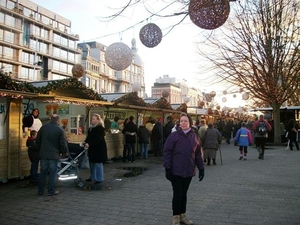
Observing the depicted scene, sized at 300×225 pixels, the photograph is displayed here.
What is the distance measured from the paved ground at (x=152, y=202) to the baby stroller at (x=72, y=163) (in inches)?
11.1

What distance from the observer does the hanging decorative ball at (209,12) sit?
4.67 m

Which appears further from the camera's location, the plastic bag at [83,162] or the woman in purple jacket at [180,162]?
the plastic bag at [83,162]

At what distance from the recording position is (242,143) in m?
11.9

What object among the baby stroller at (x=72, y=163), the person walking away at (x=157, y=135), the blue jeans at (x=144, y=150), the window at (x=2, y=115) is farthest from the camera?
the person walking away at (x=157, y=135)

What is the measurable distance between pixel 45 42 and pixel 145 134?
48888 mm

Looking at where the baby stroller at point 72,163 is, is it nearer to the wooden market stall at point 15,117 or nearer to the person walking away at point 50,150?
the person walking away at point 50,150

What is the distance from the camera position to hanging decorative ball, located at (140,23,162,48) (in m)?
6.53

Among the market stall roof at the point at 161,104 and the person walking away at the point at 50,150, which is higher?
the market stall roof at the point at 161,104

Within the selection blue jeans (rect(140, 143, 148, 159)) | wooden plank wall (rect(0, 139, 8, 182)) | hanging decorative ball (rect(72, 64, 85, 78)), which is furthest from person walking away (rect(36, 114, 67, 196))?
blue jeans (rect(140, 143, 148, 159))

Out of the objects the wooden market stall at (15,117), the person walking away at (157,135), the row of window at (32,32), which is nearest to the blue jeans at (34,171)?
the wooden market stall at (15,117)

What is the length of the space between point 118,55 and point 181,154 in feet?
16.4

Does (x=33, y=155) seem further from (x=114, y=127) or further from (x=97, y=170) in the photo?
(x=114, y=127)

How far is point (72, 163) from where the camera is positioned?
687cm

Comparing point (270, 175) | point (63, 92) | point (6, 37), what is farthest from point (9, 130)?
point (6, 37)
